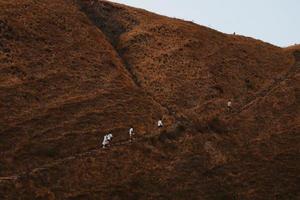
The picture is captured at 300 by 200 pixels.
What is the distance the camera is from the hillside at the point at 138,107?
55188 mm

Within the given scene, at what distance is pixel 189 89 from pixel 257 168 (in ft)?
58.6

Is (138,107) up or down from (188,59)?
down

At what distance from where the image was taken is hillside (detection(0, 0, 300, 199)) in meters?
55.2

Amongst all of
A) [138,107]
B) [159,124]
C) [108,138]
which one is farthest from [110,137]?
[138,107]

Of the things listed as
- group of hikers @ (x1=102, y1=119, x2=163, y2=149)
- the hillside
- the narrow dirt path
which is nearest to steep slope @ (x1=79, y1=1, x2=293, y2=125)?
the hillside

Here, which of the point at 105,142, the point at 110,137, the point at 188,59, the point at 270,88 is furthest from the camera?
the point at 188,59

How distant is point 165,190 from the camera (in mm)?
54781

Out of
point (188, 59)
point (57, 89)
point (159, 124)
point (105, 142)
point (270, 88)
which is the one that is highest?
point (188, 59)

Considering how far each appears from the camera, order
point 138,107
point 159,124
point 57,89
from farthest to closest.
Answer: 1. point 138,107
2. point 57,89
3. point 159,124

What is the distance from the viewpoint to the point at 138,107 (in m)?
66.8

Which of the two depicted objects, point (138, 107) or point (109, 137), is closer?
point (109, 137)

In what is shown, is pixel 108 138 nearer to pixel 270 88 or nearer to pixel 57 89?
pixel 57 89

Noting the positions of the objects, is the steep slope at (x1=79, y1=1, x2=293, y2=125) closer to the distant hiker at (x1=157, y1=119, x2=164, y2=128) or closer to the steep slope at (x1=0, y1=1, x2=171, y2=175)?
the steep slope at (x1=0, y1=1, x2=171, y2=175)

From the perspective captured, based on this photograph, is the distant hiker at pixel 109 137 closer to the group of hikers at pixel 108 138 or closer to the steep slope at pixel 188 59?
the group of hikers at pixel 108 138
